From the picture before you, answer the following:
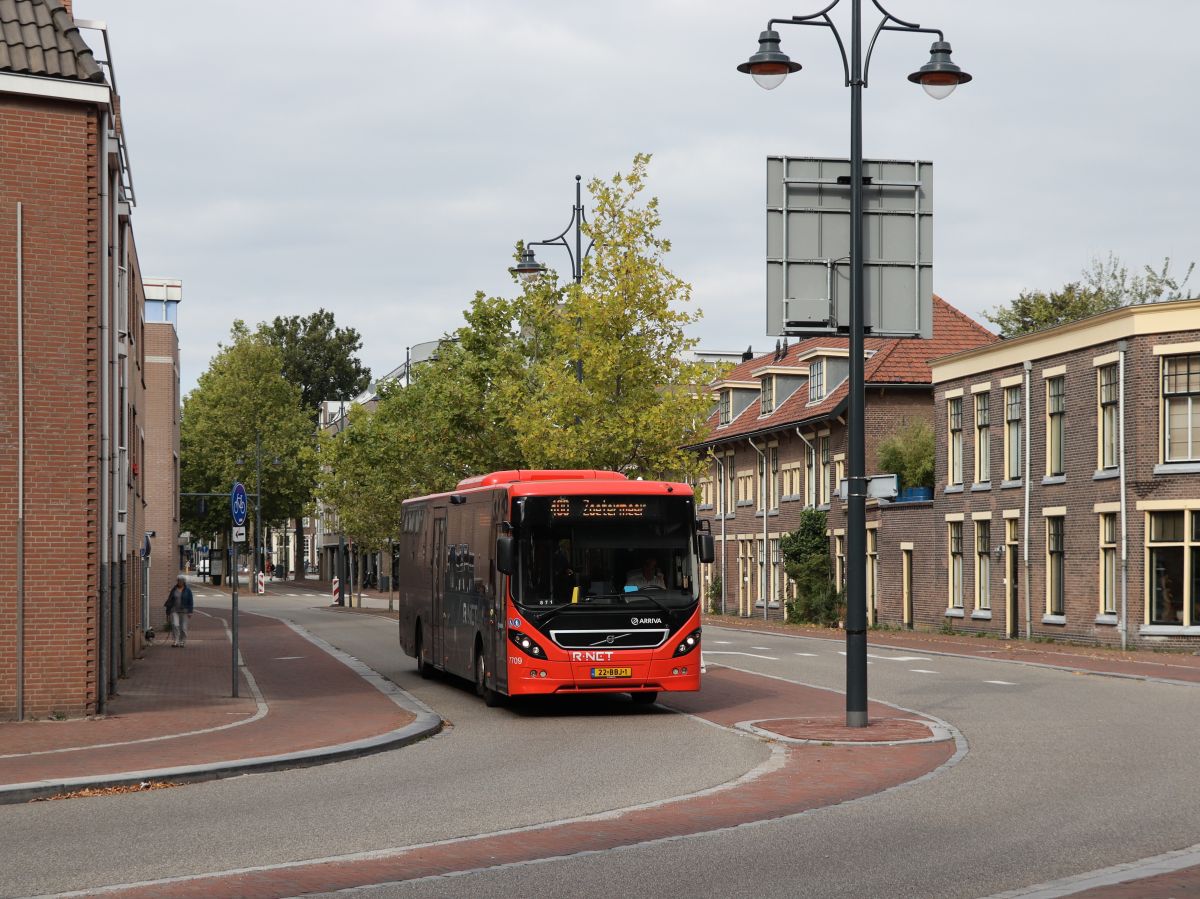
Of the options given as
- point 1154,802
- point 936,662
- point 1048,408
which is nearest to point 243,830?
point 1154,802

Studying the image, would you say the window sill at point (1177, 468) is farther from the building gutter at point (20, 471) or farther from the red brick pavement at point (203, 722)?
the building gutter at point (20, 471)

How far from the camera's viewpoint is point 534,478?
21.0 m

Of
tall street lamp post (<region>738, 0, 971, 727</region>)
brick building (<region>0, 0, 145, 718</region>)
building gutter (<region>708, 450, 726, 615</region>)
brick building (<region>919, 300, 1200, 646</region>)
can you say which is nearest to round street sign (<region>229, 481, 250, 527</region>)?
brick building (<region>0, 0, 145, 718</region>)

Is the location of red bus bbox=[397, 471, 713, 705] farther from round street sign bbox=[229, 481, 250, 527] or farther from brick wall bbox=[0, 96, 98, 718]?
brick wall bbox=[0, 96, 98, 718]

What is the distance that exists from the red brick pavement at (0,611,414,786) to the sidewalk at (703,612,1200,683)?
12.5m

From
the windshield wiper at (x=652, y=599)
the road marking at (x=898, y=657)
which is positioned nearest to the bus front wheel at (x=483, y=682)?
the windshield wiper at (x=652, y=599)

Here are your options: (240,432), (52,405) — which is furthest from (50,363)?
(240,432)

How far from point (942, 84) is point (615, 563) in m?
6.60

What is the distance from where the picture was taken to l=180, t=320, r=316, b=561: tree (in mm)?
98125

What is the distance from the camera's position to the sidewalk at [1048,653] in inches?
1088

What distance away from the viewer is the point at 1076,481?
37031mm

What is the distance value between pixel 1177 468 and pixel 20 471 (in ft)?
78.8

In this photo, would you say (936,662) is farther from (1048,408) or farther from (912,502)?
(912,502)

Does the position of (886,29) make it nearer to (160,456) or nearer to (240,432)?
(160,456)
